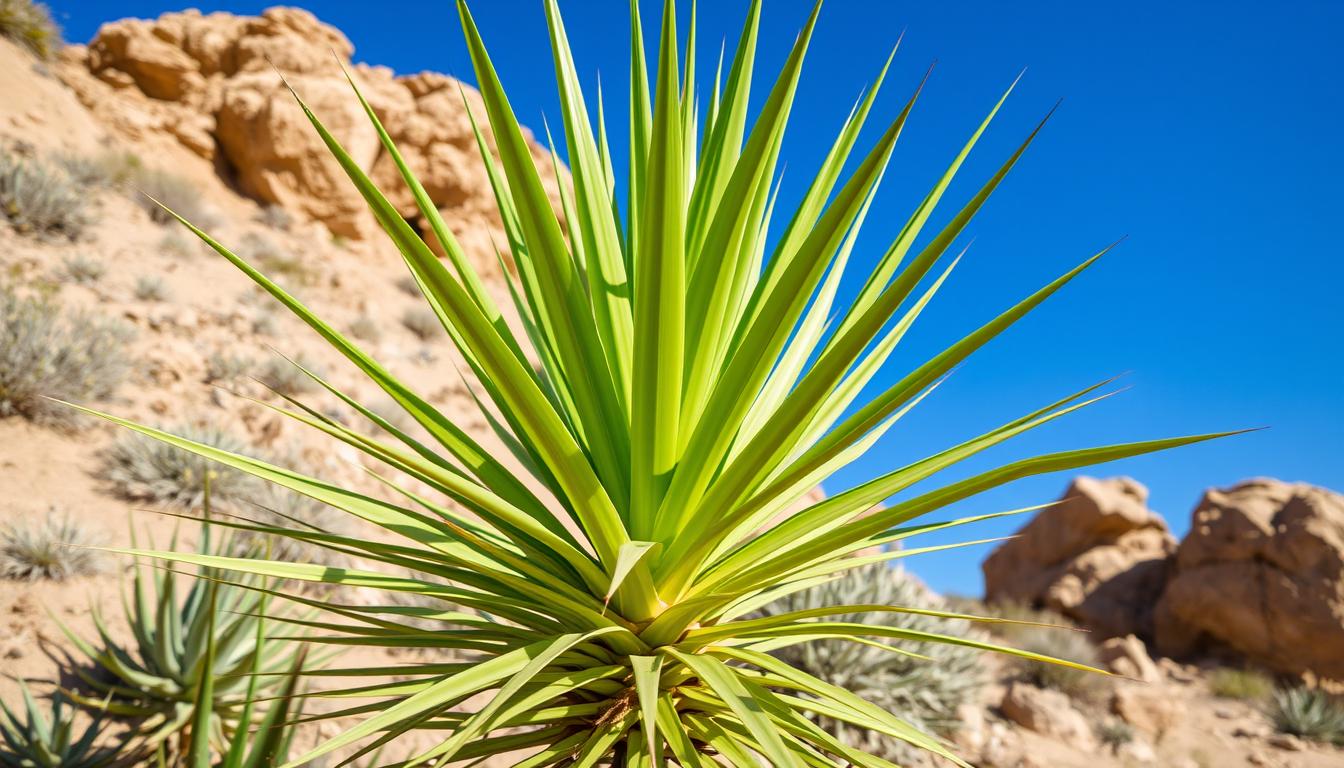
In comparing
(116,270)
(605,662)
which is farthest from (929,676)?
(116,270)

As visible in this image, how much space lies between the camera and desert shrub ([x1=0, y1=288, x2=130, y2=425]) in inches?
205

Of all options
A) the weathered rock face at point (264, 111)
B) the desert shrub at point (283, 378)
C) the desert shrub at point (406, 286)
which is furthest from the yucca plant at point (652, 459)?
the desert shrub at point (406, 286)

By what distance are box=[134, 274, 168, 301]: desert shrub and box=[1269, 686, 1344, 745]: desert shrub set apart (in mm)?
12949

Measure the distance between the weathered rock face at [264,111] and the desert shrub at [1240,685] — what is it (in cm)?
1498

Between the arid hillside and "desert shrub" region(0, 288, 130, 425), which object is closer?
the arid hillside

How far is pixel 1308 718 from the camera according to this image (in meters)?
6.75

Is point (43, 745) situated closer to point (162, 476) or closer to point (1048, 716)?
point (162, 476)

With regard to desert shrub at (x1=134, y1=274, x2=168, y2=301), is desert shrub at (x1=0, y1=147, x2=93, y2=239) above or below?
above

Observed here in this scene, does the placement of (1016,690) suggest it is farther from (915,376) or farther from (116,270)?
(116,270)

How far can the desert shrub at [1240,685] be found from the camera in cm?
791

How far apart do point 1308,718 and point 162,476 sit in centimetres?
1060

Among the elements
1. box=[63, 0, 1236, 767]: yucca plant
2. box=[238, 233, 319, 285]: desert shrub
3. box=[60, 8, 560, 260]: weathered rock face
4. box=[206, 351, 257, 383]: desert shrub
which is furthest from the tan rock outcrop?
box=[60, 8, 560, 260]: weathered rock face

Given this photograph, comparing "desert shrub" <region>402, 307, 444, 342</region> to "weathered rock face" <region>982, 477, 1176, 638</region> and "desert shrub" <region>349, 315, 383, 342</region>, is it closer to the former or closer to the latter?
"desert shrub" <region>349, 315, 383, 342</region>

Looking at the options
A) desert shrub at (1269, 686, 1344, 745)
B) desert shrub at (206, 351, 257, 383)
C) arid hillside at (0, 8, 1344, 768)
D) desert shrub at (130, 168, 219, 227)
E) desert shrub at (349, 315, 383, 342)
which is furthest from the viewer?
desert shrub at (130, 168, 219, 227)
